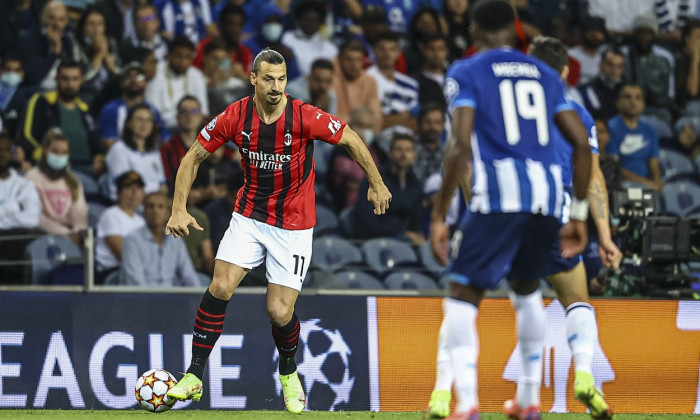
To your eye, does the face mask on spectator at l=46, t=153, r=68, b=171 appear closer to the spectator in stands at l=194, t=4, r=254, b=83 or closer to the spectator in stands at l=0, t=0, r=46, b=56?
the spectator in stands at l=0, t=0, r=46, b=56

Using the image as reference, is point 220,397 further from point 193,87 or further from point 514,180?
point 193,87

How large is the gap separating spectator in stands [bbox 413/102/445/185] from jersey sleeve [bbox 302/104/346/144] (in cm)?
404

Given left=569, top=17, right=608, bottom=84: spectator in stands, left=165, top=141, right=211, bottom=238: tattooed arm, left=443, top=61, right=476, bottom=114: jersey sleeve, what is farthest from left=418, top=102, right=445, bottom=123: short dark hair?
left=443, top=61, right=476, bottom=114: jersey sleeve

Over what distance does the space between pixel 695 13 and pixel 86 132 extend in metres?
A: 7.49

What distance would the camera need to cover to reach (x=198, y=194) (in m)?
10.2

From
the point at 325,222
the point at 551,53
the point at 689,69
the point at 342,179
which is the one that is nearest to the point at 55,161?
the point at 325,222


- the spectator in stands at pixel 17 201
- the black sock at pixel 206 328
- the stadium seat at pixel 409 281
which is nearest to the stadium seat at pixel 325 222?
the stadium seat at pixel 409 281

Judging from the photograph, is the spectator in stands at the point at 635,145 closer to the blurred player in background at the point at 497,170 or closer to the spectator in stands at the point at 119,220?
the spectator in stands at the point at 119,220

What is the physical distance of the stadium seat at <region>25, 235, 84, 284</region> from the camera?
8.25m

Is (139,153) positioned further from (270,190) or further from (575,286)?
(575,286)

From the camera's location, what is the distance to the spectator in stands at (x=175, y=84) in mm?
11008

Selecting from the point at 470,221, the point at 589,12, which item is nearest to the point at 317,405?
the point at 470,221

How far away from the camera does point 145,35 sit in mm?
11203

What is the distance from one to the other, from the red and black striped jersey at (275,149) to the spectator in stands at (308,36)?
4851 millimetres
